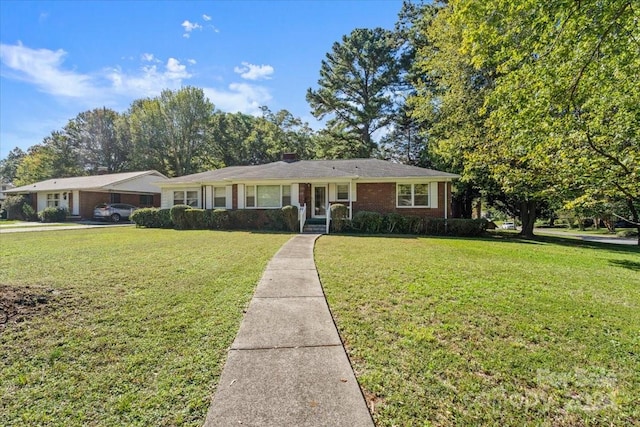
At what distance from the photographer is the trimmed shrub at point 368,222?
15.1 metres

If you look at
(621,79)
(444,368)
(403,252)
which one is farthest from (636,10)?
(403,252)

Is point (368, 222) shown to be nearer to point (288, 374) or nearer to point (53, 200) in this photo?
point (288, 374)

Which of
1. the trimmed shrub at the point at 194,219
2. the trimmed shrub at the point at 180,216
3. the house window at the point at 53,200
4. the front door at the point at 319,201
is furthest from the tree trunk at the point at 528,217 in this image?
the house window at the point at 53,200

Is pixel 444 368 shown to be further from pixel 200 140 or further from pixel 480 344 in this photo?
pixel 200 140

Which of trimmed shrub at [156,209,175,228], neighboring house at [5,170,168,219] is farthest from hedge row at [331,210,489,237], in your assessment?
neighboring house at [5,170,168,219]

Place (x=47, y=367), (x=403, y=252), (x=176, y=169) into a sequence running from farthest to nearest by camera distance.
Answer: (x=176, y=169) → (x=403, y=252) → (x=47, y=367)

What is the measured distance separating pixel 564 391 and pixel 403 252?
6.52 metres

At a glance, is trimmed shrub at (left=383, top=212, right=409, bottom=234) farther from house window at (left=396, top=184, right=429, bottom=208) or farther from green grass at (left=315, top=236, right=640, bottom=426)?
green grass at (left=315, top=236, right=640, bottom=426)

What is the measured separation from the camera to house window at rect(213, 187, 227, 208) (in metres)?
19.3

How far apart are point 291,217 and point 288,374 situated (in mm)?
12717

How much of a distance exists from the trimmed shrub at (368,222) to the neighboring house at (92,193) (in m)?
17.7

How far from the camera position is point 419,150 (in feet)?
95.6

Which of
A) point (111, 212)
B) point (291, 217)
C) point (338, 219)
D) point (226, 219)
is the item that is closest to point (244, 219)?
point (226, 219)

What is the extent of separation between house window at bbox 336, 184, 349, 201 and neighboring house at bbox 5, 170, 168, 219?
15712 millimetres
